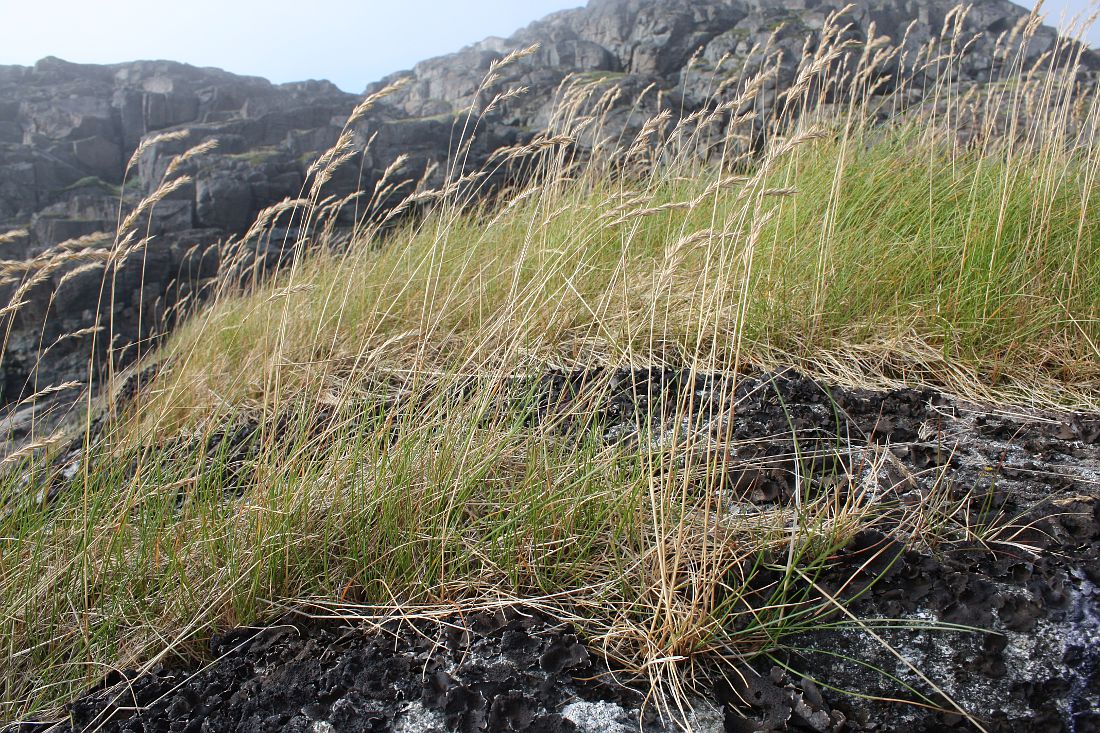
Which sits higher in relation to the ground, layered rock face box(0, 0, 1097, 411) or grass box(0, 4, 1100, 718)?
layered rock face box(0, 0, 1097, 411)

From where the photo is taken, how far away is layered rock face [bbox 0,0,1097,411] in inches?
491

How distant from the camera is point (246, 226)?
14.3 m

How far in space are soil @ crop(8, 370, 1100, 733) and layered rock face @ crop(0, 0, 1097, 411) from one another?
934 centimetres

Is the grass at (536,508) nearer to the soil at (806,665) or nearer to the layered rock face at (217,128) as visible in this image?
the soil at (806,665)

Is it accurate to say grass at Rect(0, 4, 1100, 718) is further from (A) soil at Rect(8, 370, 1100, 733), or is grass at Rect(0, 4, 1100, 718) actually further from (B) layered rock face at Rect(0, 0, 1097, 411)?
(B) layered rock face at Rect(0, 0, 1097, 411)

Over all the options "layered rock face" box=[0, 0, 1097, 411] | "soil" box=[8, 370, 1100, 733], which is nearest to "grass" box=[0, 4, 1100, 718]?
"soil" box=[8, 370, 1100, 733]

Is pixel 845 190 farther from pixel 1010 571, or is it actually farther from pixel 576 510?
pixel 576 510

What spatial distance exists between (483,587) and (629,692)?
45 cm

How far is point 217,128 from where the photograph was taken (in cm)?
1678

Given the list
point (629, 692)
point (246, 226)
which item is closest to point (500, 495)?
point (629, 692)

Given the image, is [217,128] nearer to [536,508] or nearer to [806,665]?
[536,508]

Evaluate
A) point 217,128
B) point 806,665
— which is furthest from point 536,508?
point 217,128

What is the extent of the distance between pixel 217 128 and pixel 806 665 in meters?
18.8

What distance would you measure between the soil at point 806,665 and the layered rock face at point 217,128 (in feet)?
30.6
